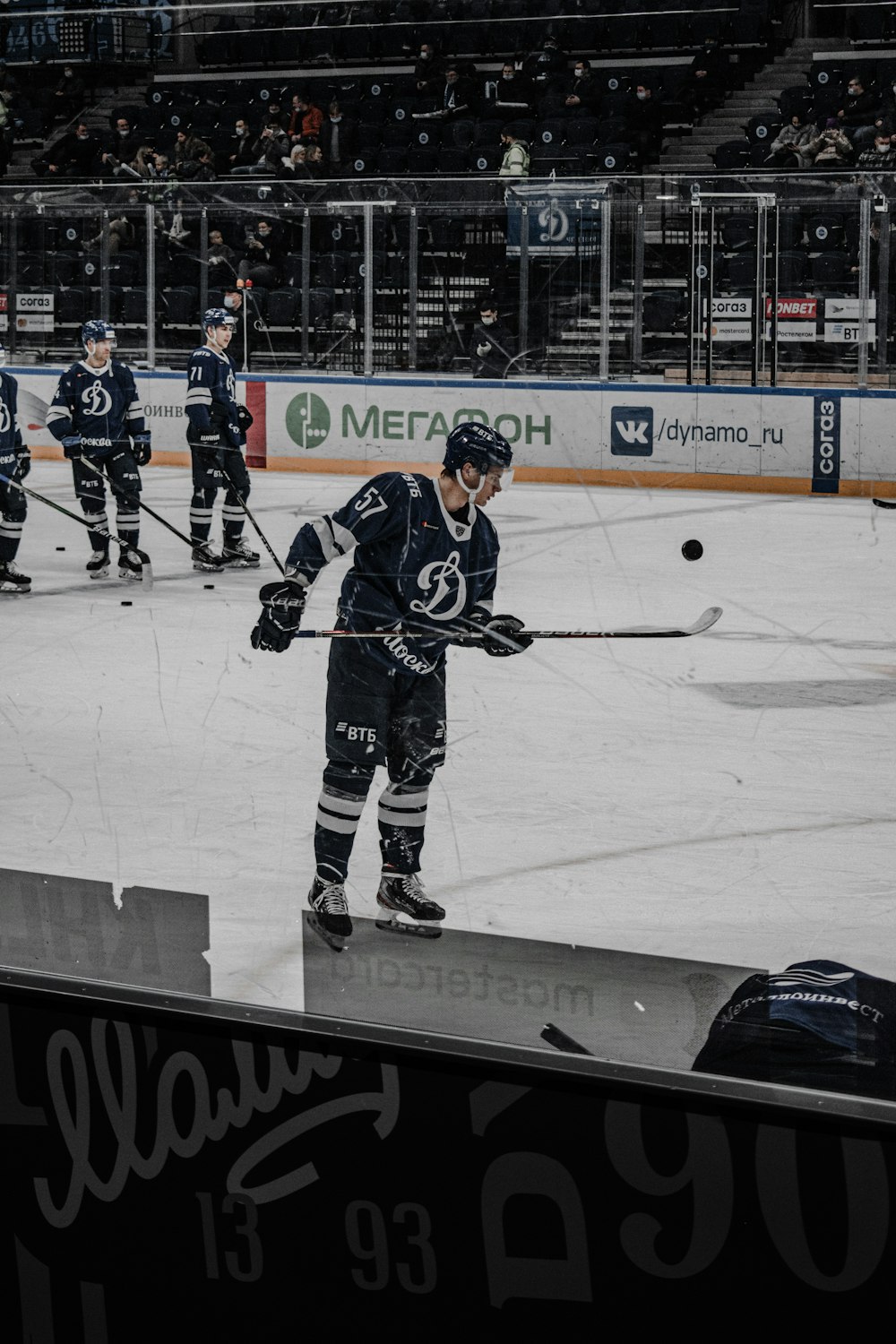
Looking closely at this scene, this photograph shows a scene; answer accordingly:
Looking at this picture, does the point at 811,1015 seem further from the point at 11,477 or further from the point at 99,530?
the point at 99,530

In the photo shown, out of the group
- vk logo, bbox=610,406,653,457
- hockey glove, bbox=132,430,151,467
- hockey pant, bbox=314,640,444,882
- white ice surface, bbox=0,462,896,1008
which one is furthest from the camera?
hockey glove, bbox=132,430,151,467

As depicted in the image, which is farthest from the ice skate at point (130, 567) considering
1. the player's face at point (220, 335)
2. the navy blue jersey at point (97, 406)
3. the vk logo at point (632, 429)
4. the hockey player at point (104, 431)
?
the vk logo at point (632, 429)

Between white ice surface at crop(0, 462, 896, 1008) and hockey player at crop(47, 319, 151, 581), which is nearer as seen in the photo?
white ice surface at crop(0, 462, 896, 1008)

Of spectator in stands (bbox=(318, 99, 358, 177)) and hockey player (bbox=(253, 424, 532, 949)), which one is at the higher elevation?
spectator in stands (bbox=(318, 99, 358, 177))

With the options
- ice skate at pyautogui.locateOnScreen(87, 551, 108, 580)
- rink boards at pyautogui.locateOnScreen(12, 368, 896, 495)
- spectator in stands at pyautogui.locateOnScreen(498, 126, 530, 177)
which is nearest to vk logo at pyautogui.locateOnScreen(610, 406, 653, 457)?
rink boards at pyautogui.locateOnScreen(12, 368, 896, 495)

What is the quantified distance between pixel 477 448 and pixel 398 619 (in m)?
0.34

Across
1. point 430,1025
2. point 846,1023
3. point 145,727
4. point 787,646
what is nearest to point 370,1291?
point 430,1025

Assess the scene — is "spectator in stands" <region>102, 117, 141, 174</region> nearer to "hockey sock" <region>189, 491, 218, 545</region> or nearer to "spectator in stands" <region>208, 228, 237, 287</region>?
"spectator in stands" <region>208, 228, 237, 287</region>

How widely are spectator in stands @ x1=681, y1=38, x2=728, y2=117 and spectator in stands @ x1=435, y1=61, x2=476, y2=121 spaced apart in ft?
1.03

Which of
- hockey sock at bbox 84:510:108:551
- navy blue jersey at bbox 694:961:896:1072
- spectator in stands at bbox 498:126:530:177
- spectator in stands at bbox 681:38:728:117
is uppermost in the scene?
spectator in stands at bbox 681:38:728:117

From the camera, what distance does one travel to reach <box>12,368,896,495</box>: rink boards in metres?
2.25

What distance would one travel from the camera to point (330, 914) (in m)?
1.84

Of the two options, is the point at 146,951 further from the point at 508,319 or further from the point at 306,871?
the point at 508,319

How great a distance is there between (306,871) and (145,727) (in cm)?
36
